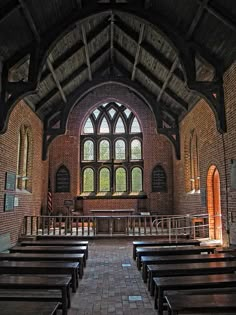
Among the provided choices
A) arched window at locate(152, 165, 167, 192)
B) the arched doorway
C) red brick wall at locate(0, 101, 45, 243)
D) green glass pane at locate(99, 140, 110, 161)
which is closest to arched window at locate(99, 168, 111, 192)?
green glass pane at locate(99, 140, 110, 161)

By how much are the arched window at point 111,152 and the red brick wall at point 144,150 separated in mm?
410

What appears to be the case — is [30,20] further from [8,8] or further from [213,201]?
[213,201]

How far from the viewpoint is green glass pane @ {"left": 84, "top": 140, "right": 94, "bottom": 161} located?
1409cm

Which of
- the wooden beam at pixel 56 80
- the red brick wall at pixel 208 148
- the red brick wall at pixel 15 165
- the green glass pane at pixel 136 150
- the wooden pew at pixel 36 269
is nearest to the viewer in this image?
the wooden pew at pixel 36 269

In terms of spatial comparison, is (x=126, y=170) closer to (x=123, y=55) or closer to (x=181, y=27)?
(x=123, y=55)

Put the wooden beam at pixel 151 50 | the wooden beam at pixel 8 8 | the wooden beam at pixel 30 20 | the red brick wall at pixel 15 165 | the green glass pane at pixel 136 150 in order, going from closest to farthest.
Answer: the wooden beam at pixel 8 8, the wooden beam at pixel 30 20, the red brick wall at pixel 15 165, the wooden beam at pixel 151 50, the green glass pane at pixel 136 150

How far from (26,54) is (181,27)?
4157mm

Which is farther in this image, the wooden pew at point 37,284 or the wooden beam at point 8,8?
→ the wooden beam at point 8,8

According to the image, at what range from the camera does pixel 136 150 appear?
14.1 meters

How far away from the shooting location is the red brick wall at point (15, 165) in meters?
8.08

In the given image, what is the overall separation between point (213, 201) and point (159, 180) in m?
4.52

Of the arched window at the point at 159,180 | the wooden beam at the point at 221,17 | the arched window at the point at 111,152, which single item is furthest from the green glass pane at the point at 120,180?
the wooden beam at the point at 221,17

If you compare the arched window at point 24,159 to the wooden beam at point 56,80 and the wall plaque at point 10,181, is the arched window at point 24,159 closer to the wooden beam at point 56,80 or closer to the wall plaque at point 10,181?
the wall plaque at point 10,181

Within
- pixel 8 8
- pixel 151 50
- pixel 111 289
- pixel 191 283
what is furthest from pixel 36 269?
pixel 151 50
